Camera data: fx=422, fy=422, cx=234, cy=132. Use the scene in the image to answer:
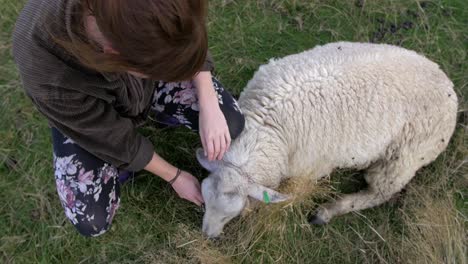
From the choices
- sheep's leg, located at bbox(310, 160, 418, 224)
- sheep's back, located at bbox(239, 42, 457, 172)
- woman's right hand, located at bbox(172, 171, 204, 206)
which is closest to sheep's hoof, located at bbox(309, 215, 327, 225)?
sheep's leg, located at bbox(310, 160, 418, 224)

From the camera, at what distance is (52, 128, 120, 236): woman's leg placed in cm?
243

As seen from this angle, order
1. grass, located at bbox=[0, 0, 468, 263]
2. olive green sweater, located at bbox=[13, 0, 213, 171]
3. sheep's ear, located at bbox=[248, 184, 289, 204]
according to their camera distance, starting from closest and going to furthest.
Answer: olive green sweater, located at bbox=[13, 0, 213, 171], sheep's ear, located at bbox=[248, 184, 289, 204], grass, located at bbox=[0, 0, 468, 263]

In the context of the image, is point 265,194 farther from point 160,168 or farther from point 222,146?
point 160,168

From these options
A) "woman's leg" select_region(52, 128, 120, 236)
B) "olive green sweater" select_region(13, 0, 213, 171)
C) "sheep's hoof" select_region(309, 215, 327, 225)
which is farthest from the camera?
"sheep's hoof" select_region(309, 215, 327, 225)

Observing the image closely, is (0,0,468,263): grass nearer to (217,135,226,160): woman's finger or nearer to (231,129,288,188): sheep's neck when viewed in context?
(231,129,288,188): sheep's neck

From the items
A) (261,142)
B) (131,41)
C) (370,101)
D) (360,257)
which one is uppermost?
(131,41)

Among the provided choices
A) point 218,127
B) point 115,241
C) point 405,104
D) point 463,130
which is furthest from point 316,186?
point 115,241

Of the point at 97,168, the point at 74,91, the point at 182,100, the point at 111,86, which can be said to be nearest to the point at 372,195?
the point at 182,100

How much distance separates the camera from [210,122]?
2.48 metres

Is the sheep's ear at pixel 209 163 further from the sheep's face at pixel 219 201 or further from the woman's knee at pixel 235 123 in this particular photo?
the woman's knee at pixel 235 123

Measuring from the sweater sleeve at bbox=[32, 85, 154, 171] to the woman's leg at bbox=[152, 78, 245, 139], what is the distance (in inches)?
16.6

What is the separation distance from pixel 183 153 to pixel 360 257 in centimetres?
155

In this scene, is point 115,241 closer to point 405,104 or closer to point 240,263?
point 240,263

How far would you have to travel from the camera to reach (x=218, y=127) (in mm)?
2473
